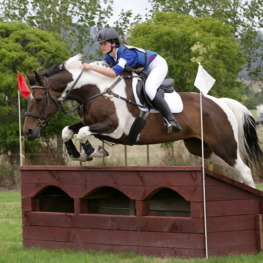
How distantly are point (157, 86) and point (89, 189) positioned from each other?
4.13 ft

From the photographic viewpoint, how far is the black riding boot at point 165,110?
417 cm

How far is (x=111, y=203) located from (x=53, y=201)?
0.63 m

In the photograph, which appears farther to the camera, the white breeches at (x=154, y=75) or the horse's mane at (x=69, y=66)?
the horse's mane at (x=69, y=66)

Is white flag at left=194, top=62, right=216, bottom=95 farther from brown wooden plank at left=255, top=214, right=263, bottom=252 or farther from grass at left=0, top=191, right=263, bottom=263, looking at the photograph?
grass at left=0, top=191, right=263, bottom=263

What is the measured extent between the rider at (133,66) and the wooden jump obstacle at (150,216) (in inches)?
32.6

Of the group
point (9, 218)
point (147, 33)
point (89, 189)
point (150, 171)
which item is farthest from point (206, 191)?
point (147, 33)

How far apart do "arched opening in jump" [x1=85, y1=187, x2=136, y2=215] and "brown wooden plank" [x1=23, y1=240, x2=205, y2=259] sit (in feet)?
2.18

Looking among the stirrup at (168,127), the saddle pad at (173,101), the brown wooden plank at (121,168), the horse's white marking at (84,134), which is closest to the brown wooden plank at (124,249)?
the brown wooden plank at (121,168)

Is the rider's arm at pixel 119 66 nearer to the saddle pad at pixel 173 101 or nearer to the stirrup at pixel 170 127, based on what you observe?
the saddle pad at pixel 173 101

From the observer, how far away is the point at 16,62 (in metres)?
10.5

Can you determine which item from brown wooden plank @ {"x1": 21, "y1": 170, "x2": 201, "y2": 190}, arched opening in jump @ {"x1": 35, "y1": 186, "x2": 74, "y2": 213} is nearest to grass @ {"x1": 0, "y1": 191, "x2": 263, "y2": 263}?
arched opening in jump @ {"x1": 35, "y1": 186, "x2": 74, "y2": 213}

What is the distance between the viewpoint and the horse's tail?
5.00 m

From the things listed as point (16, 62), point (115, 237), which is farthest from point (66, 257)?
point (16, 62)

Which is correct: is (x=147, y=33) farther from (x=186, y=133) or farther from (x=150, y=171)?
(x=150, y=171)
